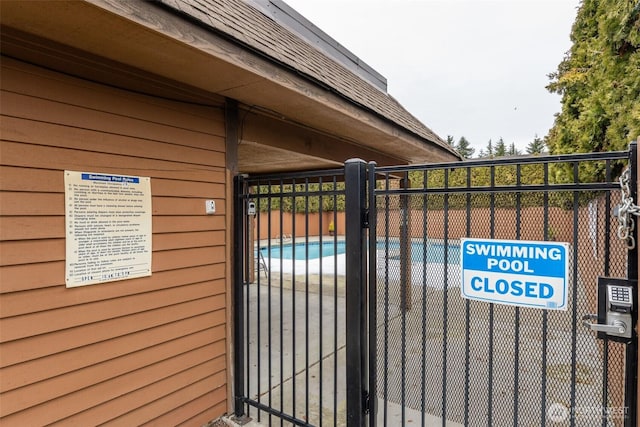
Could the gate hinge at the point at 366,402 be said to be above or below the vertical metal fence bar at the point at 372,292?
below

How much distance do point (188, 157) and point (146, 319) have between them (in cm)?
118

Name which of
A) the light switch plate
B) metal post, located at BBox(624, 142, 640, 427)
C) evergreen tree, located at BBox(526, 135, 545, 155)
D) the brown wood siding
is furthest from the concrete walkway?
evergreen tree, located at BBox(526, 135, 545, 155)

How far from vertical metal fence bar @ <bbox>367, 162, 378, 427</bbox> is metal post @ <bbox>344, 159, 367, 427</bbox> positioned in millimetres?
43

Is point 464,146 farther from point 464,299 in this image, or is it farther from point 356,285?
point 464,299

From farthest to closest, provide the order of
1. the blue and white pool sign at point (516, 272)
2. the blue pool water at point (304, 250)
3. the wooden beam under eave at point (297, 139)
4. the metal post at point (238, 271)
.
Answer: the blue pool water at point (304, 250) → the wooden beam under eave at point (297, 139) → the metal post at point (238, 271) → the blue and white pool sign at point (516, 272)

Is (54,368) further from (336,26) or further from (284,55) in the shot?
(336,26)

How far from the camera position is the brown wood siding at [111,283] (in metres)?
1.72

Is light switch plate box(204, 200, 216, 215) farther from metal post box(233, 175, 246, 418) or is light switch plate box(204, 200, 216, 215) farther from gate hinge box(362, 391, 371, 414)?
gate hinge box(362, 391, 371, 414)

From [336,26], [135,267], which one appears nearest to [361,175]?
[135,267]

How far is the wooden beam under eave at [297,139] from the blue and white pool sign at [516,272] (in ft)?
7.02

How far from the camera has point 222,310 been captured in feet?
9.14

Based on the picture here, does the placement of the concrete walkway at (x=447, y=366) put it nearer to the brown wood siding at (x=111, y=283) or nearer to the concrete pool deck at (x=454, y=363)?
the concrete pool deck at (x=454, y=363)

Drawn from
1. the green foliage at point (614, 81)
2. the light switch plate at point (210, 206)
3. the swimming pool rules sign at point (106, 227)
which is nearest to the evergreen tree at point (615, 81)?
the green foliage at point (614, 81)

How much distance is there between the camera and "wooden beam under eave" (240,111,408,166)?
123 inches
